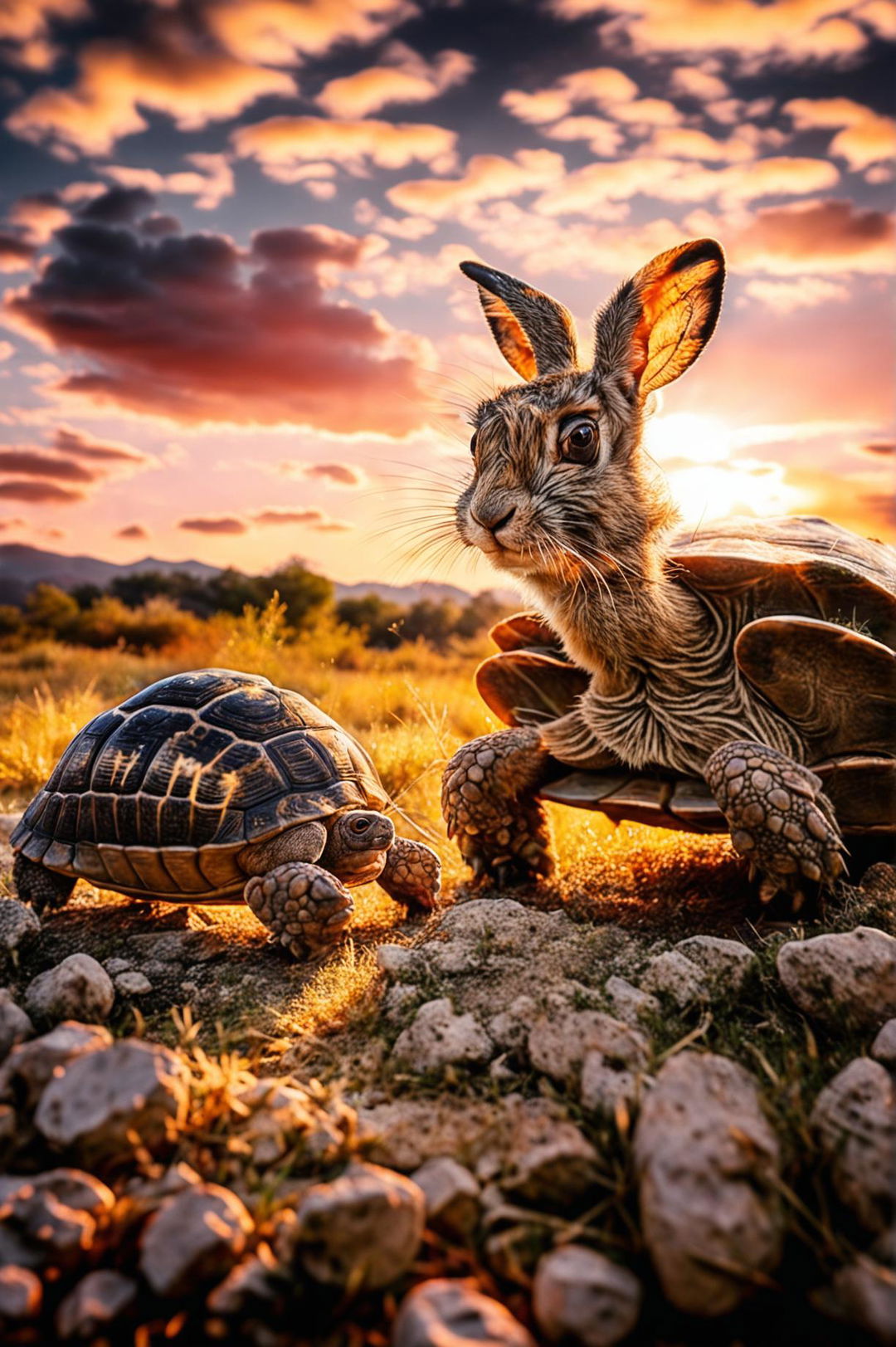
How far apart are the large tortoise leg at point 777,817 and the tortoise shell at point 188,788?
1507mm

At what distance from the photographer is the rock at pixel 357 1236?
1.56 metres

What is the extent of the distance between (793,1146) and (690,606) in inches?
94.1

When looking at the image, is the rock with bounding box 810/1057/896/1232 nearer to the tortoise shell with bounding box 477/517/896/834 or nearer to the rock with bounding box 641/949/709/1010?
the rock with bounding box 641/949/709/1010

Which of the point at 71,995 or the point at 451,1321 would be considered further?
the point at 71,995

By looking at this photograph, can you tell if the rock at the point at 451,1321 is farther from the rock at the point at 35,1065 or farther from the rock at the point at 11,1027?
the rock at the point at 11,1027

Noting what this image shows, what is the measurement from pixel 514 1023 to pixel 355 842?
3.79ft

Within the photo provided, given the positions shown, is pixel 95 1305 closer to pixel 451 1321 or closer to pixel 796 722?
pixel 451 1321

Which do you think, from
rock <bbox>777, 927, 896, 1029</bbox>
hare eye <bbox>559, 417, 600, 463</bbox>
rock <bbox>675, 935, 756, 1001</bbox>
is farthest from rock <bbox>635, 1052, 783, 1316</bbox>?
hare eye <bbox>559, 417, 600, 463</bbox>

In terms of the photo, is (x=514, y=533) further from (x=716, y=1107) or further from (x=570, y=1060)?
(x=716, y=1107)

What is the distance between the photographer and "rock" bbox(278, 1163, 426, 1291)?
156 centimetres

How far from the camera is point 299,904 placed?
3203 mm

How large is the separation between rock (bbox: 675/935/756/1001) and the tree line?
45.4ft

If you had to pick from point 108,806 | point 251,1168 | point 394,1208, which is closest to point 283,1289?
point 394,1208

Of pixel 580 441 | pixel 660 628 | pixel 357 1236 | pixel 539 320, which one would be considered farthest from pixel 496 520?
pixel 357 1236
